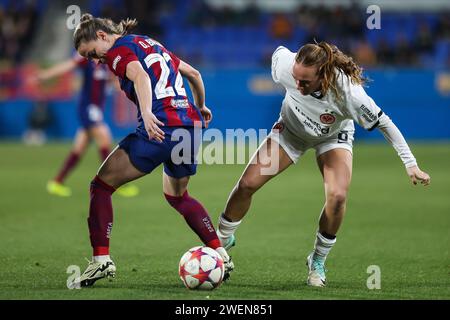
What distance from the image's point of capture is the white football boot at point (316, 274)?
6398 mm

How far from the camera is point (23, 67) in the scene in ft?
78.8

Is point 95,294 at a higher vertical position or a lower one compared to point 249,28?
lower

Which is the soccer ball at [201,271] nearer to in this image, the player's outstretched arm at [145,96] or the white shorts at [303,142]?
the player's outstretched arm at [145,96]

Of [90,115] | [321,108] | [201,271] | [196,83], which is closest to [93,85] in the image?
[90,115]

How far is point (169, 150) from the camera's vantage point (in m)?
6.28

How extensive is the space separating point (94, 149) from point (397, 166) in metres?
8.63

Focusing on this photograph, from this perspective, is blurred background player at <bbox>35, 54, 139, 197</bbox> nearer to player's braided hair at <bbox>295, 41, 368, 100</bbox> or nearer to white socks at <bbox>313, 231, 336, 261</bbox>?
white socks at <bbox>313, 231, 336, 261</bbox>

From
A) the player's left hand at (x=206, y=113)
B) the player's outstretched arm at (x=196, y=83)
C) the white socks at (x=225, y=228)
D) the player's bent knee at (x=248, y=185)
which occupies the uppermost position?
the player's outstretched arm at (x=196, y=83)

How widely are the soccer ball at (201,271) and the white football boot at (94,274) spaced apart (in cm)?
55

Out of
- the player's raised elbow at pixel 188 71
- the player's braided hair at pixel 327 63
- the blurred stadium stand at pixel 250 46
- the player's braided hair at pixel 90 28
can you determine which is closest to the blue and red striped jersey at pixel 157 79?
the player's braided hair at pixel 90 28

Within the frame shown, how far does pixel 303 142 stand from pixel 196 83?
1015 mm

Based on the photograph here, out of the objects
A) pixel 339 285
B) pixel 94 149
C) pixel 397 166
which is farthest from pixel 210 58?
pixel 339 285

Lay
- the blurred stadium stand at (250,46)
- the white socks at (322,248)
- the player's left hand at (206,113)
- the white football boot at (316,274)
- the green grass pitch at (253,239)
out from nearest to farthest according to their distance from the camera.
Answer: the green grass pitch at (253,239) → the white football boot at (316,274) → the white socks at (322,248) → the player's left hand at (206,113) → the blurred stadium stand at (250,46)

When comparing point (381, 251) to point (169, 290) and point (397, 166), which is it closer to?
point (169, 290)
